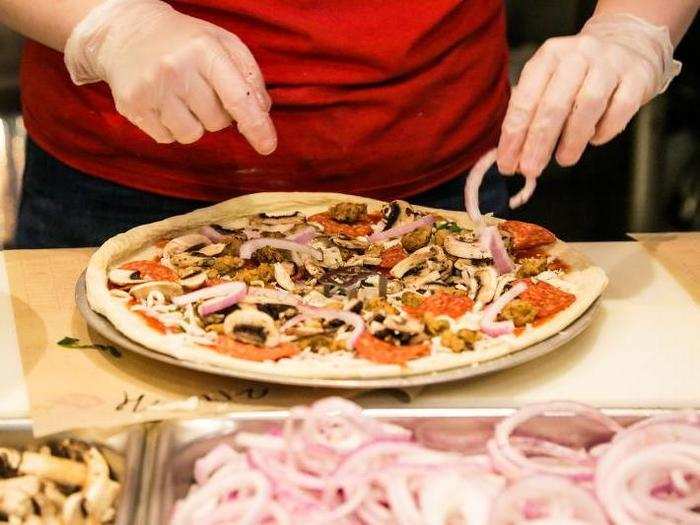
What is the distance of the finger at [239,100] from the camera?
188cm

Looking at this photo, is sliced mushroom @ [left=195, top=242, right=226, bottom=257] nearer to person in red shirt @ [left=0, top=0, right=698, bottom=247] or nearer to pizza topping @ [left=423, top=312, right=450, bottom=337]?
person in red shirt @ [left=0, top=0, right=698, bottom=247]

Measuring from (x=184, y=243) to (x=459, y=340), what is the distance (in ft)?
2.35

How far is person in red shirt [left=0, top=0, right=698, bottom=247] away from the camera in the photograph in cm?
194

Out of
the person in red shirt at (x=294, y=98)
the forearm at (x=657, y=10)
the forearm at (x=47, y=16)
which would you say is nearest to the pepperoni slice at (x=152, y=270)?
the person in red shirt at (x=294, y=98)

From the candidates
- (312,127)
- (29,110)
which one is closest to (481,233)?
(312,127)

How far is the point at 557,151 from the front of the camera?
2043 millimetres

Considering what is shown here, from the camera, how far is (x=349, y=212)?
2346mm

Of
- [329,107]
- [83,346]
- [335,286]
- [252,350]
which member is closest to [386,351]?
[252,350]

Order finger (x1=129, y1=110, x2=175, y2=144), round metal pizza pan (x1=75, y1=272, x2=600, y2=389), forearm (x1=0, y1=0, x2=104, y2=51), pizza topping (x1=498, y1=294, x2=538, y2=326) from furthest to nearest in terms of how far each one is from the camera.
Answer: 1. forearm (x1=0, y1=0, x2=104, y2=51)
2. finger (x1=129, y1=110, x2=175, y2=144)
3. pizza topping (x1=498, y1=294, x2=538, y2=326)
4. round metal pizza pan (x1=75, y1=272, x2=600, y2=389)

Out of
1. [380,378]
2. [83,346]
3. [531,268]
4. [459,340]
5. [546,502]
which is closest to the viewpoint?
[546,502]

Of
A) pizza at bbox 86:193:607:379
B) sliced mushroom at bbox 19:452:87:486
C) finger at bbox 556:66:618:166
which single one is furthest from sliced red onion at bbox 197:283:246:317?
finger at bbox 556:66:618:166

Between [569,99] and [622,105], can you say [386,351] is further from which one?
[622,105]

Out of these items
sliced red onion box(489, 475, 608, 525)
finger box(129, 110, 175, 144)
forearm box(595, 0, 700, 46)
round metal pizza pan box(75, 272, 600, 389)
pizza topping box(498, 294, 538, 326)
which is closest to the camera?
sliced red onion box(489, 475, 608, 525)

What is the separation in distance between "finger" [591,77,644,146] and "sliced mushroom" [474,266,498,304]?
356 mm
